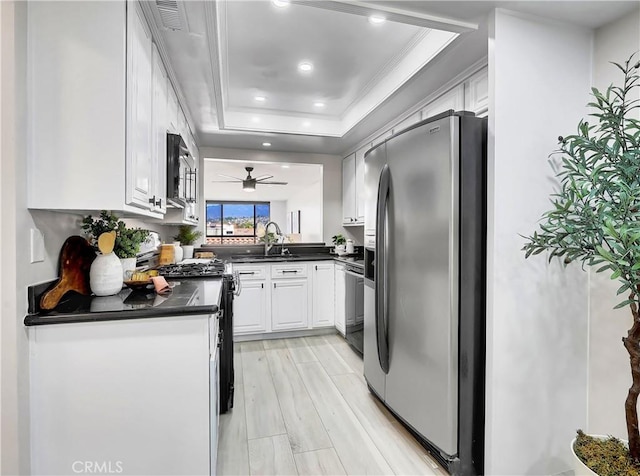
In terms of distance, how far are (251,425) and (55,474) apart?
1.13 meters

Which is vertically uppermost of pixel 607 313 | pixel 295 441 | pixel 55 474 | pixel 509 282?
pixel 509 282

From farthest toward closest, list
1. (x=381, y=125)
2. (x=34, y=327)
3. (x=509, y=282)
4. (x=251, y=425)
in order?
(x=381, y=125)
(x=251, y=425)
(x=509, y=282)
(x=34, y=327)

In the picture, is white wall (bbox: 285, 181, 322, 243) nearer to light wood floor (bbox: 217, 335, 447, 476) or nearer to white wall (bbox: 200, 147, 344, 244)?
white wall (bbox: 200, 147, 344, 244)

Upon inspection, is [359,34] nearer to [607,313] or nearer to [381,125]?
[381,125]

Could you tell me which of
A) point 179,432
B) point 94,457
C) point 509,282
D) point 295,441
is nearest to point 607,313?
point 509,282

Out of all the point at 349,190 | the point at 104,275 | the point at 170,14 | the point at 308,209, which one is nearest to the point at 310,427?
the point at 104,275

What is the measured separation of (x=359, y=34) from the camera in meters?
2.27

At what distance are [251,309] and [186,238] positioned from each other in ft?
3.81

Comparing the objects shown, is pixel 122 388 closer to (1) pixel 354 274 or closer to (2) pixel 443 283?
(2) pixel 443 283

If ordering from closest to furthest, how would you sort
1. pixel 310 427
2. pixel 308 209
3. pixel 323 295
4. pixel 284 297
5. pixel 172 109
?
pixel 310 427 → pixel 172 109 → pixel 284 297 → pixel 323 295 → pixel 308 209

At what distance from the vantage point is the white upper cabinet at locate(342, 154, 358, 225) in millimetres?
4344

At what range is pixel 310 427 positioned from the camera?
2184mm

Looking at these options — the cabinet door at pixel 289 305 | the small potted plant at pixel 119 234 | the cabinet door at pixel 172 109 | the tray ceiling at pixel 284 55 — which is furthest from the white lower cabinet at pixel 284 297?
the small potted plant at pixel 119 234

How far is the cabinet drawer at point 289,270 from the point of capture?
13.0 feet
